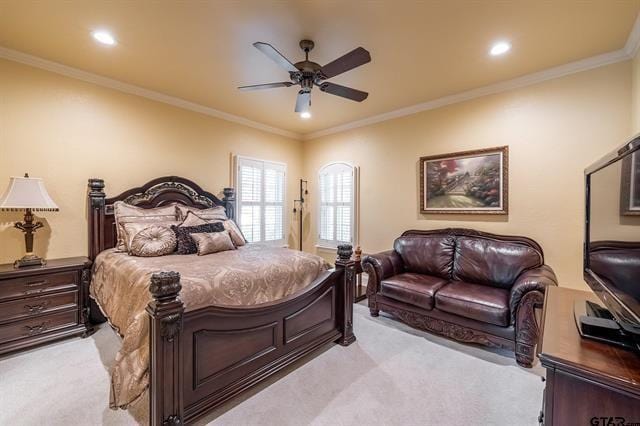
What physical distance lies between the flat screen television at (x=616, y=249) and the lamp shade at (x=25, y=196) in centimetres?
415

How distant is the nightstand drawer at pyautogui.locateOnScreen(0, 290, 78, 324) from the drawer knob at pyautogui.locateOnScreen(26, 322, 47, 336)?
0.11m

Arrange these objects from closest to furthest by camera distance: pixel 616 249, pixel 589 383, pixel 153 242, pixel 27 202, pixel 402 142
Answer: pixel 589 383
pixel 616 249
pixel 27 202
pixel 153 242
pixel 402 142

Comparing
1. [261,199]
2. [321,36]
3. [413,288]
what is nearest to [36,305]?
[261,199]

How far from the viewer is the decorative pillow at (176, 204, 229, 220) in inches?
143

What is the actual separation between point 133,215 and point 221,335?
2226mm

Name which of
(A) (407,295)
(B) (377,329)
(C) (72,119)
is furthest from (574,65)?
(C) (72,119)

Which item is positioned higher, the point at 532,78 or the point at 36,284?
the point at 532,78

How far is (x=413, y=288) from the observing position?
10.0 feet

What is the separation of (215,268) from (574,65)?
399 cm

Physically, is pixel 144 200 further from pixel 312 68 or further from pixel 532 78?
pixel 532 78

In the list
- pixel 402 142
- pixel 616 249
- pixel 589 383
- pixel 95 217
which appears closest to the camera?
pixel 589 383

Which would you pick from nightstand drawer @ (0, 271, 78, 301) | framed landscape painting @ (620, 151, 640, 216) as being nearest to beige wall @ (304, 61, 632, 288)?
framed landscape painting @ (620, 151, 640, 216)

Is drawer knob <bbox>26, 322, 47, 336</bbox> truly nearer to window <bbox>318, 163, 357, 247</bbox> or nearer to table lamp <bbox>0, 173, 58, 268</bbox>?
table lamp <bbox>0, 173, 58, 268</bbox>

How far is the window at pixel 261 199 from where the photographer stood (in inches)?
184
